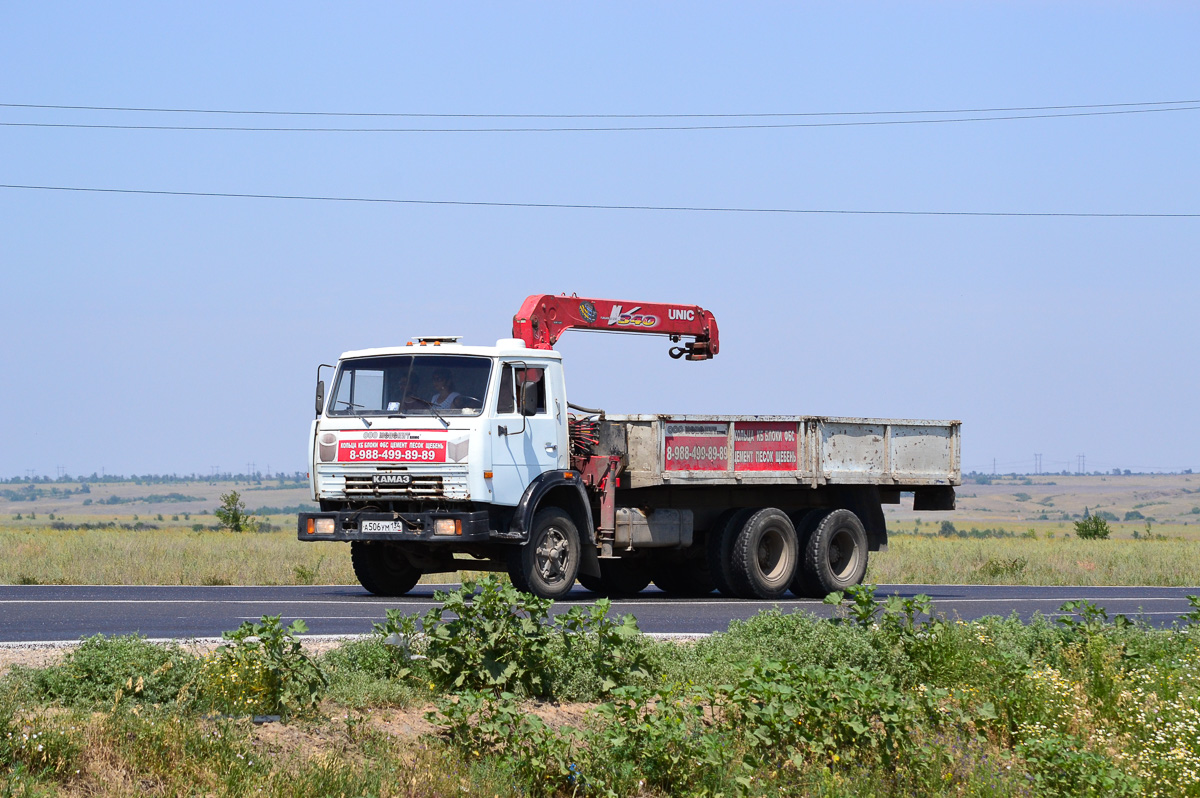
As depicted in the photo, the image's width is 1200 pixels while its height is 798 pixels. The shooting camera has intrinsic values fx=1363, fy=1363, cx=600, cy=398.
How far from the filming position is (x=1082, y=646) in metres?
10.4

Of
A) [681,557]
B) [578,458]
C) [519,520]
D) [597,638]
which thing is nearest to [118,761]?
[597,638]

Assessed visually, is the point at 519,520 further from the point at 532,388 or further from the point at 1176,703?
the point at 1176,703

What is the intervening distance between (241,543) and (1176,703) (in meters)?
24.8

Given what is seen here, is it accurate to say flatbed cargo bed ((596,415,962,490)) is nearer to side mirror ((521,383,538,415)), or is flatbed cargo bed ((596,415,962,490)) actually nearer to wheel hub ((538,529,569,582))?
side mirror ((521,383,538,415))

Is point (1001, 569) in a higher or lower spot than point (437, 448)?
lower

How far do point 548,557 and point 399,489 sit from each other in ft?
6.27

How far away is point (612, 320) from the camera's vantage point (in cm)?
1931

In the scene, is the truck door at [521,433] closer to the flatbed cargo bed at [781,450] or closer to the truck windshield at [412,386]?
the truck windshield at [412,386]

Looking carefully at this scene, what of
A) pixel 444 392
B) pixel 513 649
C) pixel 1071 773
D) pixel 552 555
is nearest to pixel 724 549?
pixel 552 555

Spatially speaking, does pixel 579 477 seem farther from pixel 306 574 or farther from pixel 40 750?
pixel 40 750

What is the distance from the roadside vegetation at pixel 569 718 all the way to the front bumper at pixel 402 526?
550 cm

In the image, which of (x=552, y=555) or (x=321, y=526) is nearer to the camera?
(x=321, y=526)

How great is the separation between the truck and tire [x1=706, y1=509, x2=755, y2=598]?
2 centimetres

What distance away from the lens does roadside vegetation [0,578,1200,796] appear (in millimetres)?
6965
